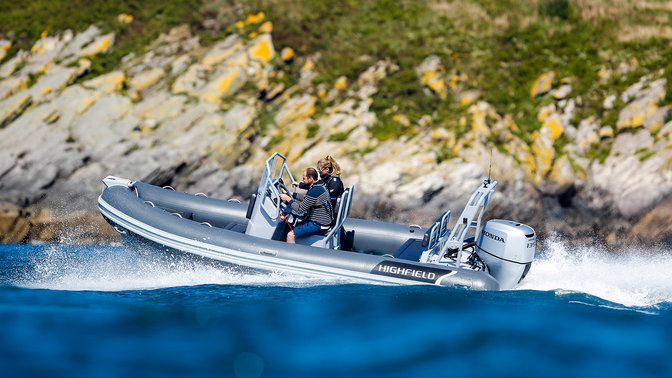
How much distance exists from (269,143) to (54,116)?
478 cm

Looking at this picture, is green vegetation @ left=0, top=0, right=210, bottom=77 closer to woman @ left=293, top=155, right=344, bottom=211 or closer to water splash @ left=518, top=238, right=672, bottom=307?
woman @ left=293, top=155, right=344, bottom=211

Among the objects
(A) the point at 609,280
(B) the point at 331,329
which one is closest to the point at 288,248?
(B) the point at 331,329

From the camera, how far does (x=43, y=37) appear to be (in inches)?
623

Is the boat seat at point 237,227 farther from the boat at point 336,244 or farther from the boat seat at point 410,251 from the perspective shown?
the boat seat at point 410,251

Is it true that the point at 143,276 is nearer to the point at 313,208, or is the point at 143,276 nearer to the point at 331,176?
the point at 313,208

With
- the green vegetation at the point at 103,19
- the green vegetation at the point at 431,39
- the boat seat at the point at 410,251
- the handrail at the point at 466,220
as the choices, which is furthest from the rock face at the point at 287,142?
the handrail at the point at 466,220

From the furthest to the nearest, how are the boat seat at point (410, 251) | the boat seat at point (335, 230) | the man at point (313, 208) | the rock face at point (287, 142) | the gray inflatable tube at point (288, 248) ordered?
the rock face at point (287, 142), the boat seat at point (410, 251), the boat seat at point (335, 230), the man at point (313, 208), the gray inflatable tube at point (288, 248)

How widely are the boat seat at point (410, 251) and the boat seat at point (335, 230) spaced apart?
29.6 inches

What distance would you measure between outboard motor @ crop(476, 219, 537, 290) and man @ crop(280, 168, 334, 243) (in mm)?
1774

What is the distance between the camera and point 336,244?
7164mm

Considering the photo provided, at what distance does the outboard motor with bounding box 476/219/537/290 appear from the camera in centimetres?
591

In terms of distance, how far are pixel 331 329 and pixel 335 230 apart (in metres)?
2.47

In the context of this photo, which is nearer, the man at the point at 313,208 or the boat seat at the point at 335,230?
the man at the point at 313,208

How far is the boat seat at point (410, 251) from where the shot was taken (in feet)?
22.9
